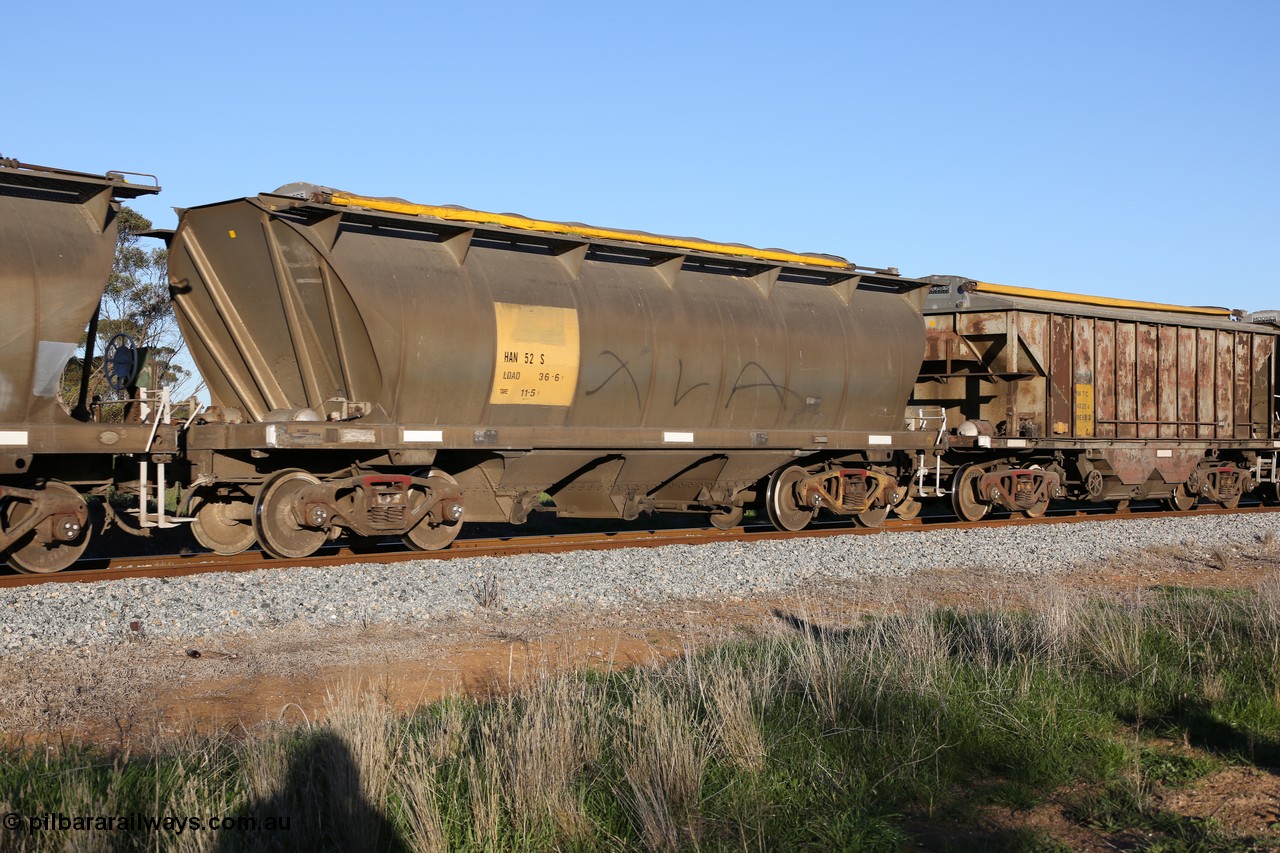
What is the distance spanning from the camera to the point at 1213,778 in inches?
241

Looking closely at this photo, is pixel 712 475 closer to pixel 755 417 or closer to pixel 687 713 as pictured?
pixel 755 417

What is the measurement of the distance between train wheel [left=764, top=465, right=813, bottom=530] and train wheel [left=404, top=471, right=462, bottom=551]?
5.11m

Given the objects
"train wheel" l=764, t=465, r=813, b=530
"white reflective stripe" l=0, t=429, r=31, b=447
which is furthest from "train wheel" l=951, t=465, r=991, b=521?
"white reflective stripe" l=0, t=429, r=31, b=447

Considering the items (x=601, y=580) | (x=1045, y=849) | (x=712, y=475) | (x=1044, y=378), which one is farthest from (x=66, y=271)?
(x=1044, y=378)

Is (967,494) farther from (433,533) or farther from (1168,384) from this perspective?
(433,533)

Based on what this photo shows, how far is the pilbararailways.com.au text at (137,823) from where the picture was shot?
15.1 feet

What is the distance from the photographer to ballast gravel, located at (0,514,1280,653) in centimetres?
917

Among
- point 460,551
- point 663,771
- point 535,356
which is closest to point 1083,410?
point 535,356

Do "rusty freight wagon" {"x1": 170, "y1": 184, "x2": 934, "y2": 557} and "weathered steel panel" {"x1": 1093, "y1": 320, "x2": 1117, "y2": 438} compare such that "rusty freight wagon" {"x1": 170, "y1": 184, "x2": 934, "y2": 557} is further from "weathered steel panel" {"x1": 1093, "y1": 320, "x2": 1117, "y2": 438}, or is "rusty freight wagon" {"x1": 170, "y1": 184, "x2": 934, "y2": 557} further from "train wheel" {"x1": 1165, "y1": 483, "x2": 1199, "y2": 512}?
"train wheel" {"x1": 1165, "y1": 483, "x2": 1199, "y2": 512}

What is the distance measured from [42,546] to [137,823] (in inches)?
295

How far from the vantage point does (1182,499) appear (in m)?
22.8

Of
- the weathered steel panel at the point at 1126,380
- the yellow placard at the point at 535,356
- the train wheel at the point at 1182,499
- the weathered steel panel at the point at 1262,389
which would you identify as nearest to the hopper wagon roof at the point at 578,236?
the yellow placard at the point at 535,356

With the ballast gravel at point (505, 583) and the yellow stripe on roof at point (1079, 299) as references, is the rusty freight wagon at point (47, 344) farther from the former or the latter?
the yellow stripe on roof at point (1079, 299)

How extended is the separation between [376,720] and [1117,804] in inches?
142
